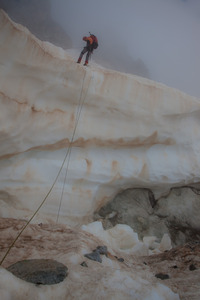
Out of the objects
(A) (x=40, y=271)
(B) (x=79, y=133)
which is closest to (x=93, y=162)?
(B) (x=79, y=133)

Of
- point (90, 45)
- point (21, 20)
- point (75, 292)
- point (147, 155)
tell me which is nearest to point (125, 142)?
point (147, 155)

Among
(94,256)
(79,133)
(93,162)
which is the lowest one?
(94,256)

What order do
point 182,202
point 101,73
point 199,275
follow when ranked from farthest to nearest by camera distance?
point 182,202
point 101,73
point 199,275

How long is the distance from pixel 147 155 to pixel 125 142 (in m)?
0.79

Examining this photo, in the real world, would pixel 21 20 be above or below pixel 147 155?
above

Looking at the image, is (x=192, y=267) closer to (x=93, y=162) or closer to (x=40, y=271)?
(x=40, y=271)

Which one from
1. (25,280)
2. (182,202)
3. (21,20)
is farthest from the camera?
(21,20)

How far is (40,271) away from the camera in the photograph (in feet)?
5.68

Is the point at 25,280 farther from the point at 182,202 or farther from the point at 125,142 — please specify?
the point at 182,202

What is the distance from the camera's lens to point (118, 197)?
19.2ft

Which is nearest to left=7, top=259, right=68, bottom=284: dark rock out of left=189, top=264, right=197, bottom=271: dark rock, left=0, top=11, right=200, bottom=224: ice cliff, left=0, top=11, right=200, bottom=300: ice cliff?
left=0, top=11, right=200, bottom=300: ice cliff

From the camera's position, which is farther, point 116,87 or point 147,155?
point 147,155

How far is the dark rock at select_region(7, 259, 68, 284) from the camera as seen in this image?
163cm

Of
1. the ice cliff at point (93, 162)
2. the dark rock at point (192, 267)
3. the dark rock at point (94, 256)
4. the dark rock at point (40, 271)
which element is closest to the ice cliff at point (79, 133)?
the ice cliff at point (93, 162)
